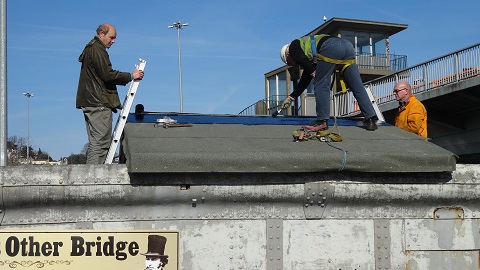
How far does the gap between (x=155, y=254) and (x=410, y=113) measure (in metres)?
3.48

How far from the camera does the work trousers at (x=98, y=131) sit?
5.71 meters

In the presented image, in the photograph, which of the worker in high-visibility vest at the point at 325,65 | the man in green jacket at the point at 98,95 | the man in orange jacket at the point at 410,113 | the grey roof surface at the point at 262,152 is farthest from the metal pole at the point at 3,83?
the man in orange jacket at the point at 410,113

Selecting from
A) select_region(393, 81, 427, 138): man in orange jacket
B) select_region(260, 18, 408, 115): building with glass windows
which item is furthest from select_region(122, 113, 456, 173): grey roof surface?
select_region(260, 18, 408, 115): building with glass windows

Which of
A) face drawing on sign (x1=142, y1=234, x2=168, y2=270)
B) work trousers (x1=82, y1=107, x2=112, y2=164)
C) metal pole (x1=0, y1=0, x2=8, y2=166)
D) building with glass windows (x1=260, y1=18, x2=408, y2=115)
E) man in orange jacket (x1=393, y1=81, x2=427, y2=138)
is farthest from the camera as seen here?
building with glass windows (x1=260, y1=18, x2=408, y2=115)

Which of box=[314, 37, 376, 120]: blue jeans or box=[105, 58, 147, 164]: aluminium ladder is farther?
box=[314, 37, 376, 120]: blue jeans

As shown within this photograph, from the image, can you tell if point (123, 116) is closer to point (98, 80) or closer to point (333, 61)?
point (98, 80)

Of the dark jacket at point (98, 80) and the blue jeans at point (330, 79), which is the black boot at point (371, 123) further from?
the dark jacket at point (98, 80)

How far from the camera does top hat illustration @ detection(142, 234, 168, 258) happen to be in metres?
4.57

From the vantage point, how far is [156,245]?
459 cm

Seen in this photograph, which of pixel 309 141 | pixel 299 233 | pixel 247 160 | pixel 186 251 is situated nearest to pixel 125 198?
pixel 186 251

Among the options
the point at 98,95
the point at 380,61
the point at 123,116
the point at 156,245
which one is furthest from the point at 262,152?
the point at 380,61

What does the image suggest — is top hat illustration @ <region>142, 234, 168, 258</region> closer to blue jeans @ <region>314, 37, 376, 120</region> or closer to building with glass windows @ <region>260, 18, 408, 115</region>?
blue jeans @ <region>314, 37, 376, 120</region>

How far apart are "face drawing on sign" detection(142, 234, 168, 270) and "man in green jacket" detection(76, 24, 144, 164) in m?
1.40

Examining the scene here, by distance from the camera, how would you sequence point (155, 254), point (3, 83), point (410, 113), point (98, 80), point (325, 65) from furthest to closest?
point (410, 113), point (325, 65), point (98, 80), point (3, 83), point (155, 254)
